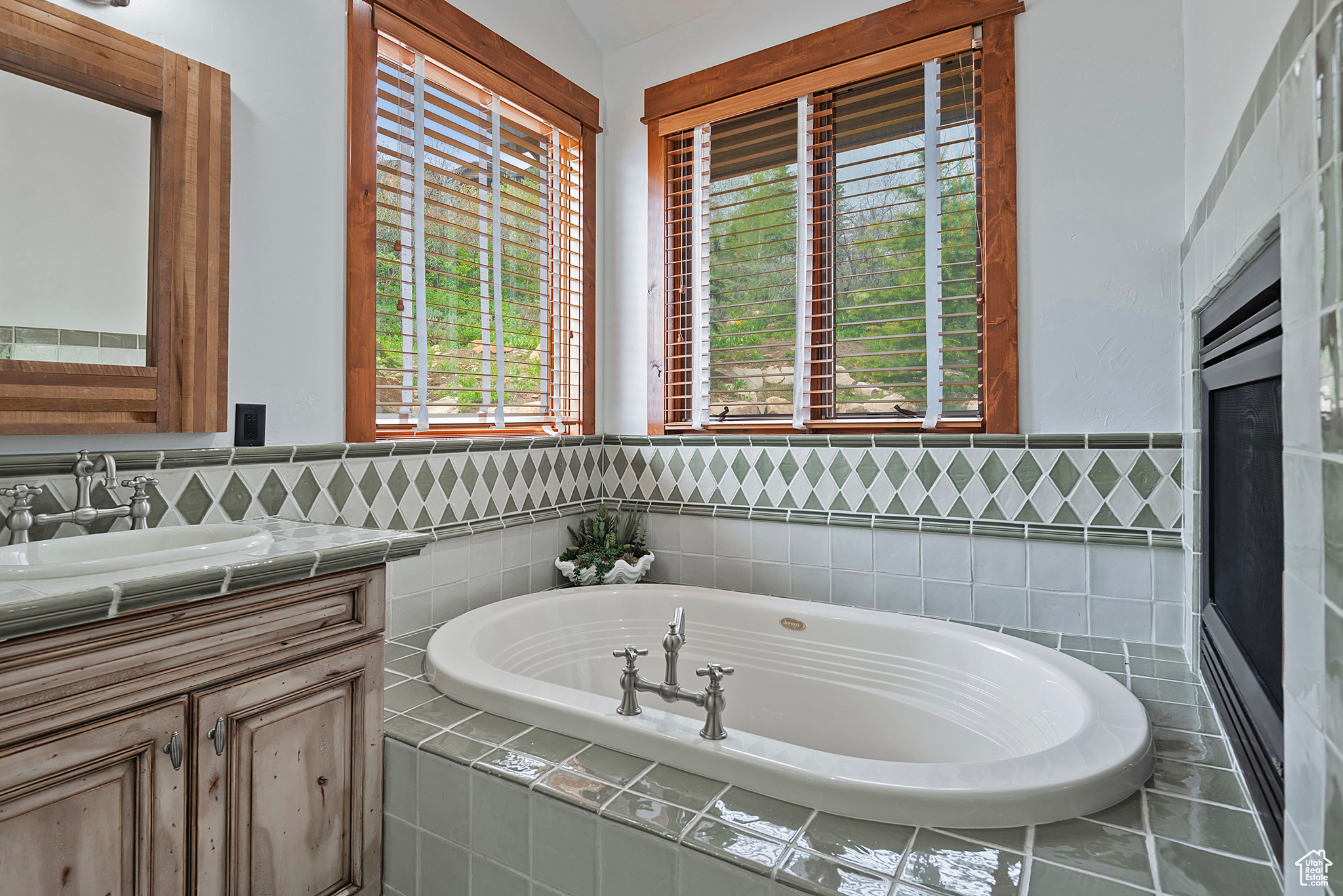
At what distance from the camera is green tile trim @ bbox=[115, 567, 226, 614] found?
0.96 metres

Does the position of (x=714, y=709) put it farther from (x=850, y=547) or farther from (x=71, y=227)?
(x=71, y=227)

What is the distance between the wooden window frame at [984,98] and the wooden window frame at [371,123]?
67cm

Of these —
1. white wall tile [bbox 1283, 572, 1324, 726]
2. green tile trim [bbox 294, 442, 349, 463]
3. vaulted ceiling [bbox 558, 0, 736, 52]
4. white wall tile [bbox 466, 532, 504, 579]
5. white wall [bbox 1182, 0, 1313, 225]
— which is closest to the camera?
white wall tile [bbox 1283, 572, 1324, 726]

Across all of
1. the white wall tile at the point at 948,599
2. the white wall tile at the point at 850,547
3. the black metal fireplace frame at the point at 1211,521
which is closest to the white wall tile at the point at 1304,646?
the black metal fireplace frame at the point at 1211,521

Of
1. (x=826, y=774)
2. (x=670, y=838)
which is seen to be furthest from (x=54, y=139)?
(x=826, y=774)

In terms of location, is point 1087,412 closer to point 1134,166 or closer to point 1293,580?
point 1134,166

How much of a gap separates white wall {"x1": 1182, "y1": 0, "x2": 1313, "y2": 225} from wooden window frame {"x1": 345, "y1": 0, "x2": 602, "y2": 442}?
1.98 metres

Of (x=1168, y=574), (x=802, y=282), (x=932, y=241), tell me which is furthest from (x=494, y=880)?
(x=932, y=241)

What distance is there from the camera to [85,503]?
1.33 meters

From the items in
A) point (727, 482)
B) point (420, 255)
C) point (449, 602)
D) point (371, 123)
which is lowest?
point (449, 602)

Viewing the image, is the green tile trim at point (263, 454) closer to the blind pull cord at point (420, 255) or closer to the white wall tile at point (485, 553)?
the blind pull cord at point (420, 255)

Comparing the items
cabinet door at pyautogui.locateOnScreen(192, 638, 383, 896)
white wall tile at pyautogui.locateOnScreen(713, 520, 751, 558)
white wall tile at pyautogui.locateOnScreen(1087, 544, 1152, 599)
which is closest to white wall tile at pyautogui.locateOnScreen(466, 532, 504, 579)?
white wall tile at pyautogui.locateOnScreen(713, 520, 751, 558)

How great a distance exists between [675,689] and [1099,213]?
5.94 ft

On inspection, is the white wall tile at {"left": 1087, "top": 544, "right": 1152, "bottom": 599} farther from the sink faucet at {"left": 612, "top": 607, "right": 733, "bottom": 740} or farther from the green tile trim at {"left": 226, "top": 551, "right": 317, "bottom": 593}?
the green tile trim at {"left": 226, "top": 551, "right": 317, "bottom": 593}
